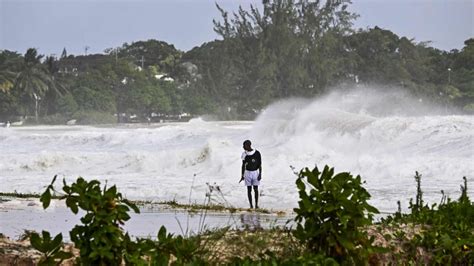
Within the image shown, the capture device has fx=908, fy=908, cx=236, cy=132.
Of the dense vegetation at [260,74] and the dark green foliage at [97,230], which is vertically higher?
the dense vegetation at [260,74]

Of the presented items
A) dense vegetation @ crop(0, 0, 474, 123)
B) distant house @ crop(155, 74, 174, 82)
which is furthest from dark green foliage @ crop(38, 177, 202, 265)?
distant house @ crop(155, 74, 174, 82)

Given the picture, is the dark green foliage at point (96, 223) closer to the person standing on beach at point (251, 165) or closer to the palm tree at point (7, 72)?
the person standing on beach at point (251, 165)

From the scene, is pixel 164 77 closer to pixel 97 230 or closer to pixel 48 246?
pixel 48 246

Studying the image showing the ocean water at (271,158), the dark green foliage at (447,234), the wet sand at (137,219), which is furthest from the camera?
the ocean water at (271,158)

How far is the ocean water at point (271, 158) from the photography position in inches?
996

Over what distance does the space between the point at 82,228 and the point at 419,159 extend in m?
26.7

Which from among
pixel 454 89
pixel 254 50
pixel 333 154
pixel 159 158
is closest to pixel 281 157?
pixel 333 154

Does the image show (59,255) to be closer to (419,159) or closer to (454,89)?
(419,159)

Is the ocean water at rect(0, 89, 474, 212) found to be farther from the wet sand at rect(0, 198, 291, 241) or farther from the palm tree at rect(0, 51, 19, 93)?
the palm tree at rect(0, 51, 19, 93)

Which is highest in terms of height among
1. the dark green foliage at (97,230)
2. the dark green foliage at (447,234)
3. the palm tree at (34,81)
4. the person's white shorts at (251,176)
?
the palm tree at (34,81)

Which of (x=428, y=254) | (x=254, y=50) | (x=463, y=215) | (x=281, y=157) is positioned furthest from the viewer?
(x=254, y=50)

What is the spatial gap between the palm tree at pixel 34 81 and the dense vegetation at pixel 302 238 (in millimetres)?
87893

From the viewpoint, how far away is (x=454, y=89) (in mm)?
91750

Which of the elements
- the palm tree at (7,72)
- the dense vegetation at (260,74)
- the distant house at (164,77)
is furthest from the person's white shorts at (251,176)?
the distant house at (164,77)
